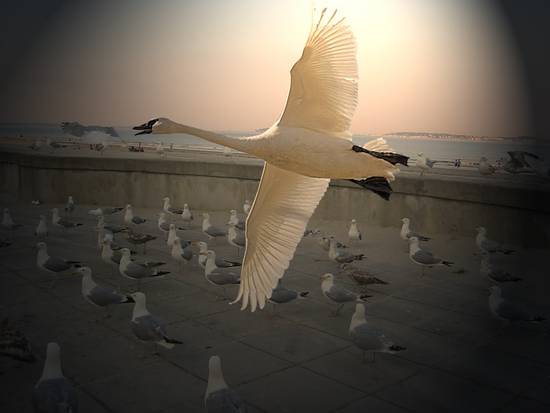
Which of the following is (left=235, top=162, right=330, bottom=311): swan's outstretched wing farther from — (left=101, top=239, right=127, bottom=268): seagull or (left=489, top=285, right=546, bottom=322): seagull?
(left=101, top=239, right=127, bottom=268): seagull

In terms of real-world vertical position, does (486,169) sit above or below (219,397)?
above

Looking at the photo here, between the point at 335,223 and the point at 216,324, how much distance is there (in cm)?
910

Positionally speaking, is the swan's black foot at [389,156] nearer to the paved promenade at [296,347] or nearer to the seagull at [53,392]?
the paved promenade at [296,347]

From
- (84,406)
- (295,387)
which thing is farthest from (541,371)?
(84,406)

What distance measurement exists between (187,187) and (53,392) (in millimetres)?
14036

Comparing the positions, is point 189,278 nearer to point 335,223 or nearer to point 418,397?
point 418,397

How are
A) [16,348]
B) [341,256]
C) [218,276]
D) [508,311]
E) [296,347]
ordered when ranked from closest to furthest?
[16,348]
[296,347]
[508,311]
[218,276]
[341,256]

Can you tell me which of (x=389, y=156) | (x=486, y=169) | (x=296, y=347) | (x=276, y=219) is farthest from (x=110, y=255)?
(x=486, y=169)

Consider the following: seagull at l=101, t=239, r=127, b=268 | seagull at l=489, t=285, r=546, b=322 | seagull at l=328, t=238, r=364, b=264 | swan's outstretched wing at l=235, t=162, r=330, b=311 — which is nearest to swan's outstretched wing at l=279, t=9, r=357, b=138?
swan's outstretched wing at l=235, t=162, r=330, b=311

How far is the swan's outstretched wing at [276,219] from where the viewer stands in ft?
17.5

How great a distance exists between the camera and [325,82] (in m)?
4.67

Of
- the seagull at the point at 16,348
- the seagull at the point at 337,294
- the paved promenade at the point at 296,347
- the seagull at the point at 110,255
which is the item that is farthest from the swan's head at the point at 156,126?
the seagull at the point at 110,255

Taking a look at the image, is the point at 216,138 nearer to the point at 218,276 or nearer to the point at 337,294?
the point at 337,294

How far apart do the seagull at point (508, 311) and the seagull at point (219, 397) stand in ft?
13.9
